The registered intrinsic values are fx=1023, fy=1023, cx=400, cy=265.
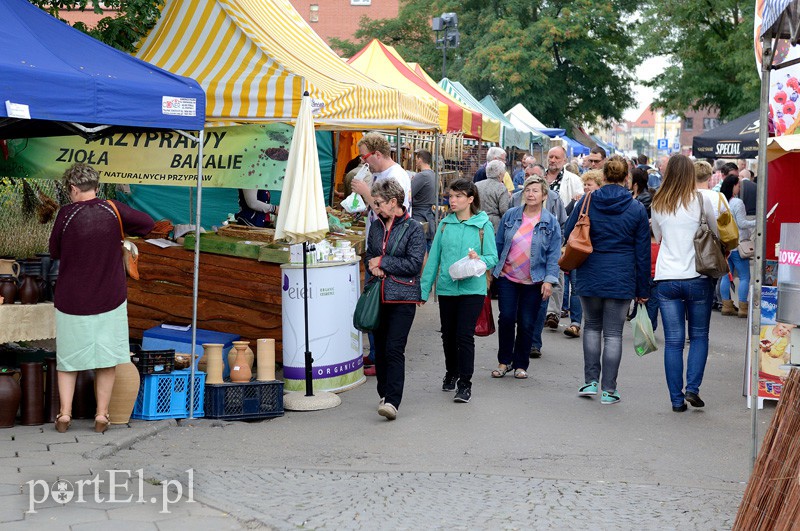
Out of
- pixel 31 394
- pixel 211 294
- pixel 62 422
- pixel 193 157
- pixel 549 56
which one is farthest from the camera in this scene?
pixel 549 56

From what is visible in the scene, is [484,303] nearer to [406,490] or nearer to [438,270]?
[438,270]

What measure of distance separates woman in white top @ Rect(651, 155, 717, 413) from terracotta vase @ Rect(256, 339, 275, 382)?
3139mm

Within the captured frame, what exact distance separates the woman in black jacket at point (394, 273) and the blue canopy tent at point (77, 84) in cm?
156

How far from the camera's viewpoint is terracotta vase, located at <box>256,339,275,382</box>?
8219 mm

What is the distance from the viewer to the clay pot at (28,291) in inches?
300

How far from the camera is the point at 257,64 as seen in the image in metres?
8.93

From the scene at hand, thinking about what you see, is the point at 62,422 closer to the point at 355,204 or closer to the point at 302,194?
the point at 302,194

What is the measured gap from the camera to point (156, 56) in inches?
390

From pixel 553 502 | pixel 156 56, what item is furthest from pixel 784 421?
pixel 156 56

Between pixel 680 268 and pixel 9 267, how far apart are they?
5.17m

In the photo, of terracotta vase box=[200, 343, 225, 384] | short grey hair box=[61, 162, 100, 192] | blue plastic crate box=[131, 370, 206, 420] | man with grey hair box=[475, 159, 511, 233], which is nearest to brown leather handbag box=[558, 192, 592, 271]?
terracotta vase box=[200, 343, 225, 384]

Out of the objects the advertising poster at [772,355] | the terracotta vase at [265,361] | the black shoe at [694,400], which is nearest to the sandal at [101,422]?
the terracotta vase at [265,361]

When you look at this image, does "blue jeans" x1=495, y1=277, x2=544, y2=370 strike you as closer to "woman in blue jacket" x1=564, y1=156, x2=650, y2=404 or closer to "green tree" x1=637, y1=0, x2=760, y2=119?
"woman in blue jacket" x1=564, y1=156, x2=650, y2=404

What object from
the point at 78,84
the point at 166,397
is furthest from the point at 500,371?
the point at 78,84
